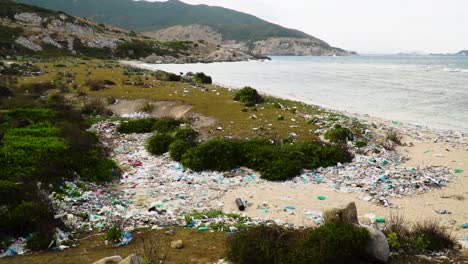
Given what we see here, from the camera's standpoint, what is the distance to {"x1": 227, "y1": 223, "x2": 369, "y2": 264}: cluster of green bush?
6805 millimetres

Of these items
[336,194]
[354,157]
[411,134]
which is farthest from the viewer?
[411,134]

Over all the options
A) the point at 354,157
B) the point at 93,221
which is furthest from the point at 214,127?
the point at 93,221

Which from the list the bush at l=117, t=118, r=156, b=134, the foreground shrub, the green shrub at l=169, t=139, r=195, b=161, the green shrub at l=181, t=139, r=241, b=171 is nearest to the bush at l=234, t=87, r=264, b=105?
the bush at l=117, t=118, r=156, b=134

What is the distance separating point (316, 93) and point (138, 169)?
32.4 metres

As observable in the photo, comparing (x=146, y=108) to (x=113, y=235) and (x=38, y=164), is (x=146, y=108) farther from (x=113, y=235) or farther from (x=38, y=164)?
(x=113, y=235)

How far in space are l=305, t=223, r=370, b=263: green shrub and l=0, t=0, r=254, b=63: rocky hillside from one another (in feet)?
228

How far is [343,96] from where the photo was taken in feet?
135

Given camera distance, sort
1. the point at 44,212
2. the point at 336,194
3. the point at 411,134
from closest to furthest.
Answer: the point at 44,212 → the point at 336,194 → the point at 411,134

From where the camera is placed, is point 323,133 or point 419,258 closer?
point 419,258

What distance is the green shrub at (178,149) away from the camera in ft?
50.3

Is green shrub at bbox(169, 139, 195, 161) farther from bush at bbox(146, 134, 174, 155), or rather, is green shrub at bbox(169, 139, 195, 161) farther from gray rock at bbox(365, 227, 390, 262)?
gray rock at bbox(365, 227, 390, 262)

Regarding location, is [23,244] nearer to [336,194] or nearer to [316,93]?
[336,194]

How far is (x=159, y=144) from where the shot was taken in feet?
53.3

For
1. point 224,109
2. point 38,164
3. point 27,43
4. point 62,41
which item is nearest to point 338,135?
point 224,109
